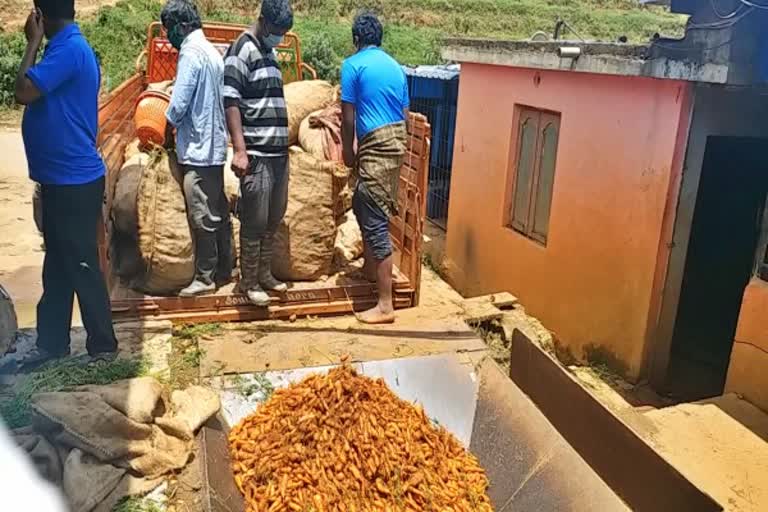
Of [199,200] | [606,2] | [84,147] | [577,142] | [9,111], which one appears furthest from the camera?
[606,2]

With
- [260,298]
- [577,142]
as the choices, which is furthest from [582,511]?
[577,142]

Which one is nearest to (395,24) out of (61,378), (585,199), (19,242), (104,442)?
(19,242)

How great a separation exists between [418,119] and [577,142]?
2.19 meters

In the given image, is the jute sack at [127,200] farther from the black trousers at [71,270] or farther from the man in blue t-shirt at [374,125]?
the man in blue t-shirt at [374,125]

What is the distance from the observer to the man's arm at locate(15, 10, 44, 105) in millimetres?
3256

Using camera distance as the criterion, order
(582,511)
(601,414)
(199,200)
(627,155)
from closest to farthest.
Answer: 1. (582,511)
2. (601,414)
3. (199,200)
4. (627,155)

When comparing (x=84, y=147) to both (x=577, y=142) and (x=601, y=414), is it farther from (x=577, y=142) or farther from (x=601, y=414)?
(x=577, y=142)

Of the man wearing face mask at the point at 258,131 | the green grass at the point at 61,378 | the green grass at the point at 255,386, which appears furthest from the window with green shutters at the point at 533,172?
the green grass at the point at 61,378

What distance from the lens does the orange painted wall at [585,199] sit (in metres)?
5.70

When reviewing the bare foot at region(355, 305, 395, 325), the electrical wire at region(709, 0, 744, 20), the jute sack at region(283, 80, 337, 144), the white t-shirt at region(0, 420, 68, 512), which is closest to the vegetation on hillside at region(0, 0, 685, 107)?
the jute sack at region(283, 80, 337, 144)

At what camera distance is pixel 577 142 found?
6.56 metres

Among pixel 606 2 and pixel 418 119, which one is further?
pixel 606 2

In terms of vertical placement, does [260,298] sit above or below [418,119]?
below

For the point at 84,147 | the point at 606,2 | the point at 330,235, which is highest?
the point at 606,2
